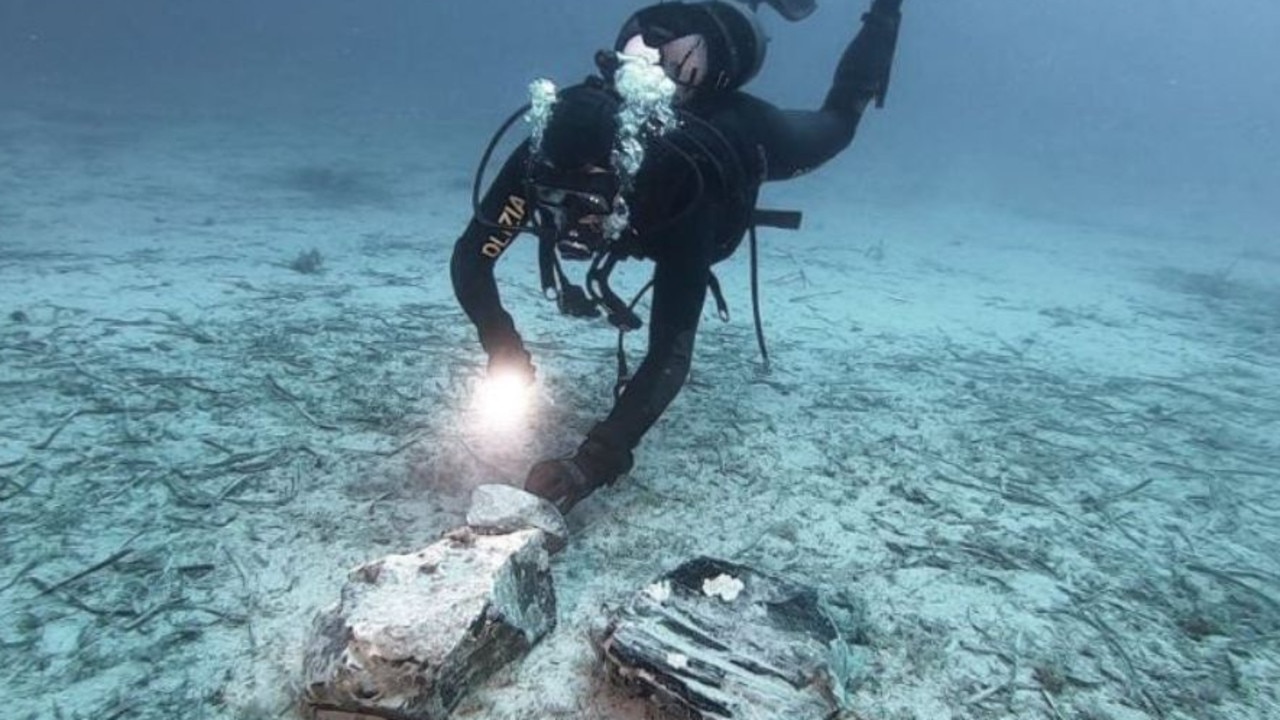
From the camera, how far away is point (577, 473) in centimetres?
365

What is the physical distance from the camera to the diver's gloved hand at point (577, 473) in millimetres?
3631

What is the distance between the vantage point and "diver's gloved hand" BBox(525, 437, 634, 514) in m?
3.63

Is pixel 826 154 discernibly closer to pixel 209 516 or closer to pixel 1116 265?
pixel 209 516

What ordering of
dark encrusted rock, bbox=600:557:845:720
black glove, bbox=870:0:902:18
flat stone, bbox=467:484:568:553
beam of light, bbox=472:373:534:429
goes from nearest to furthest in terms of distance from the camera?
1. dark encrusted rock, bbox=600:557:845:720
2. flat stone, bbox=467:484:568:553
3. beam of light, bbox=472:373:534:429
4. black glove, bbox=870:0:902:18

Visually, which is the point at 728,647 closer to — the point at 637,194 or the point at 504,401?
the point at 637,194

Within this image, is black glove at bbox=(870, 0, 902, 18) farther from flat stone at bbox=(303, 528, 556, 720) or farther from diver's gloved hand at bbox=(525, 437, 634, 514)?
flat stone at bbox=(303, 528, 556, 720)

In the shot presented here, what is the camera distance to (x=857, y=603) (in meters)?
3.37

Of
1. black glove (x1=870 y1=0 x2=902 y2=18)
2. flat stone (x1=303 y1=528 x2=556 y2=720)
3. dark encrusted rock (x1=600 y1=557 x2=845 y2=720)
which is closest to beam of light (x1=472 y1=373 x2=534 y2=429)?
flat stone (x1=303 y1=528 x2=556 y2=720)

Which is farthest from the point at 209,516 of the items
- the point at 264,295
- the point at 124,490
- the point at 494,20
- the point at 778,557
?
the point at 494,20

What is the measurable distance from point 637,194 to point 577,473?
1430 mm

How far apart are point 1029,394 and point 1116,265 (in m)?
9.37

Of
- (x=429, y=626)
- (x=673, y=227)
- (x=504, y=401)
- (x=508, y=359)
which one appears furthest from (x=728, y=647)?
(x=504, y=401)

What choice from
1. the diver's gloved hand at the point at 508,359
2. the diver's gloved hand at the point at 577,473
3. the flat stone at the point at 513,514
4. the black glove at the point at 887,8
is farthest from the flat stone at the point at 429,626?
the black glove at the point at 887,8

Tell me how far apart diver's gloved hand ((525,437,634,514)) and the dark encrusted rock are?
2.60 feet
